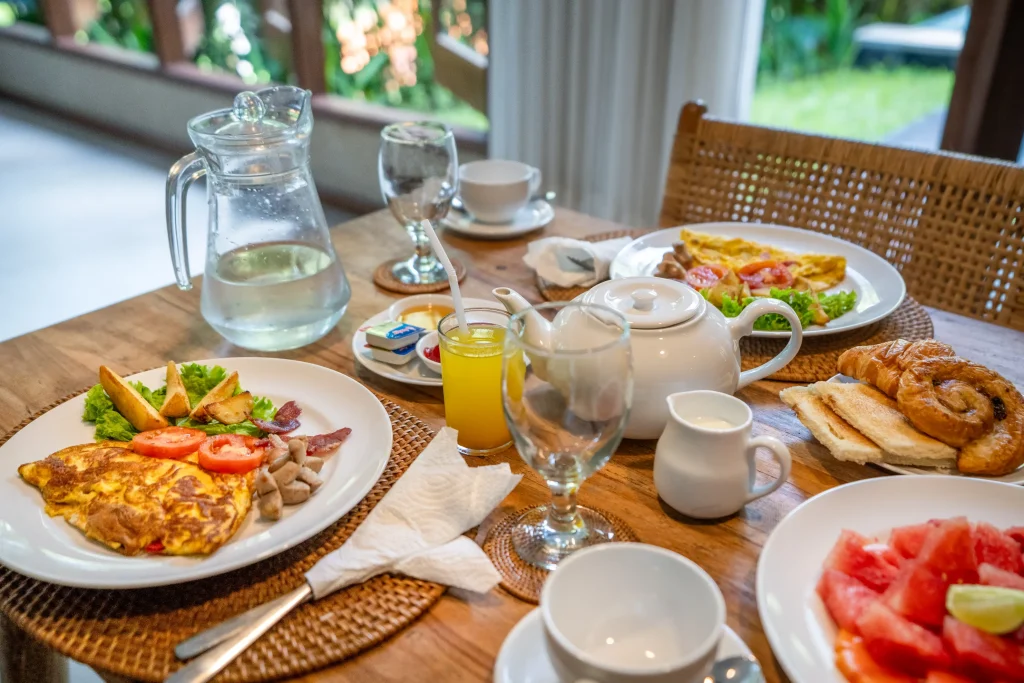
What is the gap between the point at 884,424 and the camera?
38.5 inches

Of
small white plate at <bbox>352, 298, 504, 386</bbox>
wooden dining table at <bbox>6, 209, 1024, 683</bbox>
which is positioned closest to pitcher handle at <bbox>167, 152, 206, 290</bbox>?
wooden dining table at <bbox>6, 209, 1024, 683</bbox>

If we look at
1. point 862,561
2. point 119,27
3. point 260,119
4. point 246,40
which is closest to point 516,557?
point 862,561

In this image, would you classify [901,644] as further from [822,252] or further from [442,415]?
[822,252]

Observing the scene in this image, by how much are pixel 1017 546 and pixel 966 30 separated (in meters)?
2.18

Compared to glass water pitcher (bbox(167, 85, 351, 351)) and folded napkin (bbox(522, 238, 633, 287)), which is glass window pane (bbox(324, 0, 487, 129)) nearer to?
folded napkin (bbox(522, 238, 633, 287))

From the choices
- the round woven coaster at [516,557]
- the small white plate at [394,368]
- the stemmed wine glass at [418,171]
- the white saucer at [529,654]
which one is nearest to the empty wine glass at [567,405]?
the round woven coaster at [516,557]

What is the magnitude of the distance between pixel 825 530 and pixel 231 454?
2.15ft

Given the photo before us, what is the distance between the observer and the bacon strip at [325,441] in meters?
0.97

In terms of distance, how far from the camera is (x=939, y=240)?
5.28ft

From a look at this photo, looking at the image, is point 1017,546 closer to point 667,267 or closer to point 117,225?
point 667,267

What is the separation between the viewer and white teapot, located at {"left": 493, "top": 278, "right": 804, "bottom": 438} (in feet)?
3.18

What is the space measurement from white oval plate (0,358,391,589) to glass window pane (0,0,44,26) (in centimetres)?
696

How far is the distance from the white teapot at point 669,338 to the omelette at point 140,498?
401mm

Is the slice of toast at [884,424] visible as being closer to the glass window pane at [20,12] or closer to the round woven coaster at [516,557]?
the round woven coaster at [516,557]
